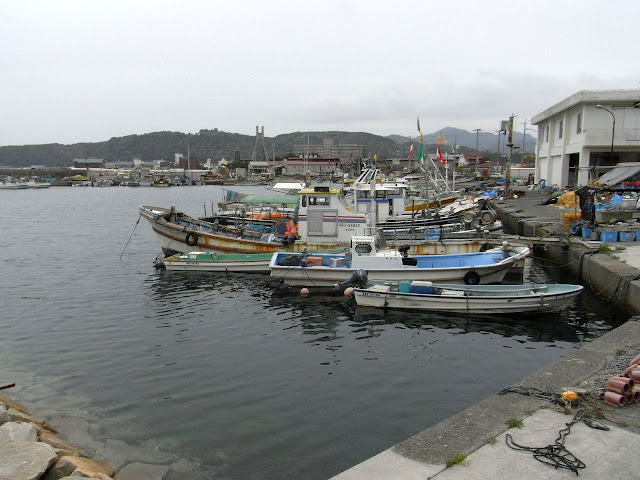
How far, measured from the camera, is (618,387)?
22.5ft

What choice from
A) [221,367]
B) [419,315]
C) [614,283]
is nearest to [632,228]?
[614,283]

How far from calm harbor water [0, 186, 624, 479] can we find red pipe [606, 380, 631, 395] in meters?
2.85

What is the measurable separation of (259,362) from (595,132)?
121ft

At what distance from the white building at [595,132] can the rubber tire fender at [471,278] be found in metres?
22.9

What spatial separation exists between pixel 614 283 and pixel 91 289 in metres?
18.2

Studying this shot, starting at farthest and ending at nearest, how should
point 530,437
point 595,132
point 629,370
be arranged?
point 595,132, point 629,370, point 530,437

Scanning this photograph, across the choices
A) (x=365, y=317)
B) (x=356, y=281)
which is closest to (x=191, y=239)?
(x=356, y=281)

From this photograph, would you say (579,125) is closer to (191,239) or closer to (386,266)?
(386,266)

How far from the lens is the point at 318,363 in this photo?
37.6ft

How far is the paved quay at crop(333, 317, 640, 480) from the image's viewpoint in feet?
17.7

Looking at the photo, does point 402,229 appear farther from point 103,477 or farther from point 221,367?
point 103,477

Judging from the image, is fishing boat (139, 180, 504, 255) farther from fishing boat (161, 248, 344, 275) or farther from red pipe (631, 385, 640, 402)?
red pipe (631, 385, 640, 402)

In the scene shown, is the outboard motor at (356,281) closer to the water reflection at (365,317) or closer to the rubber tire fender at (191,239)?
the water reflection at (365,317)

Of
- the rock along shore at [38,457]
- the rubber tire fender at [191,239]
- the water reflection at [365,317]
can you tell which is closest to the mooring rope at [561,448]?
the rock along shore at [38,457]
